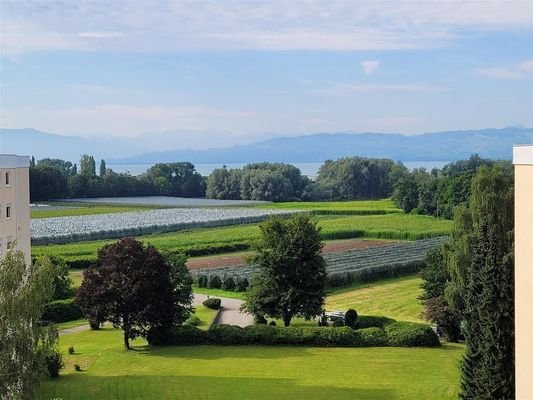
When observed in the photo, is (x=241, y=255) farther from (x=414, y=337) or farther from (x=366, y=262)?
(x=414, y=337)

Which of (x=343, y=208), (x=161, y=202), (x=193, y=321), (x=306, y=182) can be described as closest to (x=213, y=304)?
(x=193, y=321)

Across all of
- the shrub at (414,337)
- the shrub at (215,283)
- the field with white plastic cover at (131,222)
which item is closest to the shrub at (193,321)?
the shrub at (414,337)

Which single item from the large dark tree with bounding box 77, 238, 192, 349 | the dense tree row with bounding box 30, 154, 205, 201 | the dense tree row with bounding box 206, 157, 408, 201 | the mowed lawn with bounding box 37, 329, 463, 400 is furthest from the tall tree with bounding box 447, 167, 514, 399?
the dense tree row with bounding box 206, 157, 408, 201

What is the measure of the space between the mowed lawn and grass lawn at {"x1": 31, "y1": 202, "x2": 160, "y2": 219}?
6575 cm

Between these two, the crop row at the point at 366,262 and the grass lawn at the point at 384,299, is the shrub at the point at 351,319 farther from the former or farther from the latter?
the crop row at the point at 366,262

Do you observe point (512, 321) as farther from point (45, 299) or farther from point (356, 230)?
point (356, 230)

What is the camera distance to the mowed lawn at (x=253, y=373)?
27.9 meters

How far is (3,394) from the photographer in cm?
1962

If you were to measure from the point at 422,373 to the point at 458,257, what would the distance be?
5212mm

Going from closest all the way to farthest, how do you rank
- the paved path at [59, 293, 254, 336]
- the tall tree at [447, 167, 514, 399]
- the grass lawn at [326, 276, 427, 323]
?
the tall tree at [447, 167, 514, 399] < the paved path at [59, 293, 254, 336] < the grass lawn at [326, 276, 427, 323]

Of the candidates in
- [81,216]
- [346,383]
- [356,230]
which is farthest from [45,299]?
[81,216]

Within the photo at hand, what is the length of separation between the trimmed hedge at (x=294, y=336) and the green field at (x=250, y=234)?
28343mm

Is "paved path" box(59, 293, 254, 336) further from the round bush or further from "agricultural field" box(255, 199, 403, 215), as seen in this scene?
"agricultural field" box(255, 199, 403, 215)

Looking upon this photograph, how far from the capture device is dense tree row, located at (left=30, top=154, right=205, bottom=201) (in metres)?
121
